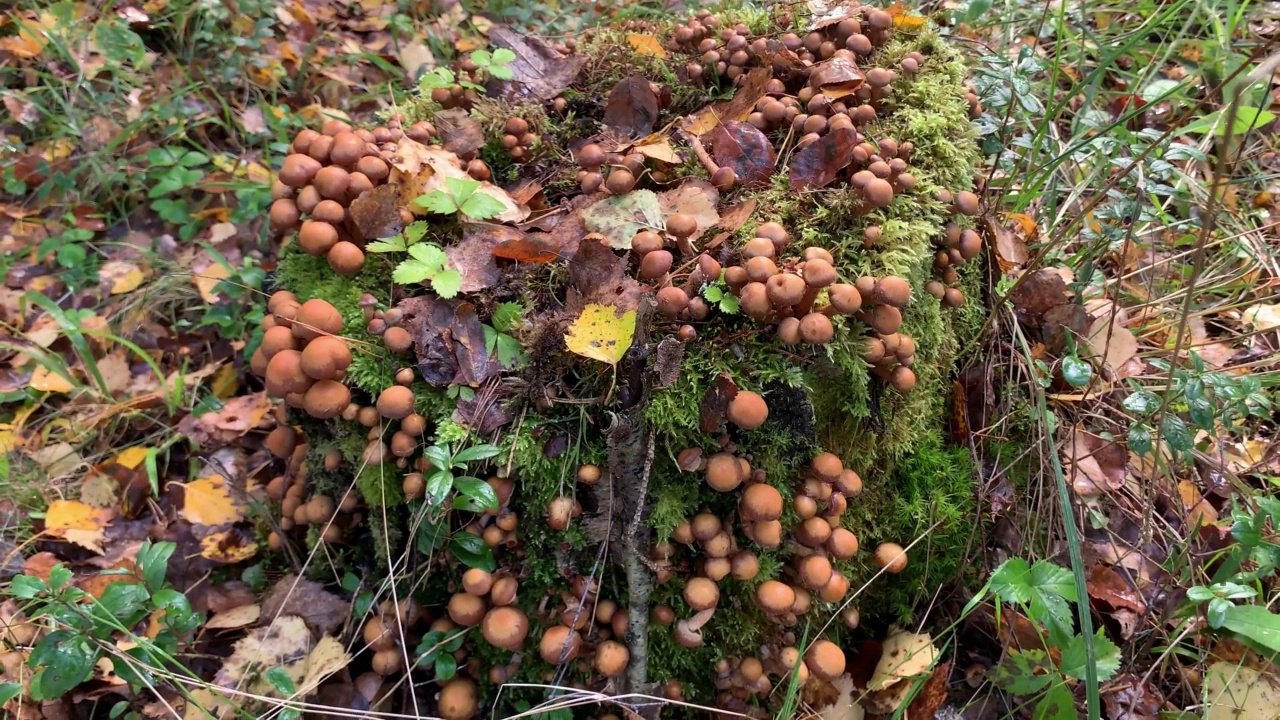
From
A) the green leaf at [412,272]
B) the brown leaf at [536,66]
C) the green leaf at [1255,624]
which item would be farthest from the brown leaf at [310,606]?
the green leaf at [1255,624]

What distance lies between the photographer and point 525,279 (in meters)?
2.62

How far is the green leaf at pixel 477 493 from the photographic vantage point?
2270mm

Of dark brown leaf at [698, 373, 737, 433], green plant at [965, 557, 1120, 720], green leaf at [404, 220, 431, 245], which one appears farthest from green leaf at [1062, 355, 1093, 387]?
green leaf at [404, 220, 431, 245]

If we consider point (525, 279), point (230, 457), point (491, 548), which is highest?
point (525, 279)

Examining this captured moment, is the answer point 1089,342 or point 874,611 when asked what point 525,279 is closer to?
point 874,611

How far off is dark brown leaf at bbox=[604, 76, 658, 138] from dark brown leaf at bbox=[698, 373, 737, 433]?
4.67 ft

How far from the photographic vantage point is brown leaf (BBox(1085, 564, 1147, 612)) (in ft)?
8.91

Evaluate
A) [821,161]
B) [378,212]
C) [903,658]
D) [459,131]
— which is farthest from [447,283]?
[903,658]

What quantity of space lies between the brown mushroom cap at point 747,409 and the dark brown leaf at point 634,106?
1514mm

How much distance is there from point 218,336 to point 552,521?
→ 2911 millimetres

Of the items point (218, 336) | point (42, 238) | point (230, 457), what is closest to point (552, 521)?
point (230, 457)

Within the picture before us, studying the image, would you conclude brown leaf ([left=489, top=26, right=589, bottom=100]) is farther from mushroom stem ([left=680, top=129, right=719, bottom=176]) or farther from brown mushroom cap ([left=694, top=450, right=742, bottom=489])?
brown mushroom cap ([left=694, top=450, right=742, bottom=489])

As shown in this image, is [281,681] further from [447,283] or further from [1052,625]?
[1052,625]

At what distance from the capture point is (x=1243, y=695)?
2.42 meters
